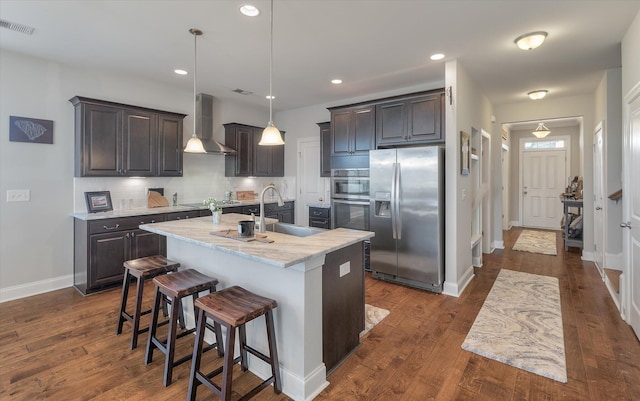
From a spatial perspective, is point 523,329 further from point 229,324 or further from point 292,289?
point 229,324

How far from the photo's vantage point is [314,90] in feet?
16.5

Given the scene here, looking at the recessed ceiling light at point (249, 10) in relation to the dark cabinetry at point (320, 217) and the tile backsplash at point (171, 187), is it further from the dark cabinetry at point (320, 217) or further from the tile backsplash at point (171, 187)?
the dark cabinetry at point (320, 217)

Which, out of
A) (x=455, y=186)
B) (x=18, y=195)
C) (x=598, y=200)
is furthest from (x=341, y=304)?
(x=598, y=200)

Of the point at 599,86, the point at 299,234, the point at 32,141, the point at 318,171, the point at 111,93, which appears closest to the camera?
the point at 299,234

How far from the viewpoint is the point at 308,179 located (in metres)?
6.32

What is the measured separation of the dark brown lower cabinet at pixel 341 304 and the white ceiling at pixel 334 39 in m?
2.09

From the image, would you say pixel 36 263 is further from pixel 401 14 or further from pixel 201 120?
pixel 401 14

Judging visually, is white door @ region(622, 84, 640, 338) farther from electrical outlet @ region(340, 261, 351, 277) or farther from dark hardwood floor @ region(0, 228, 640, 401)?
electrical outlet @ region(340, 261, 351, 277)

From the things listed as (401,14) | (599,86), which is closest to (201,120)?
(401,14)

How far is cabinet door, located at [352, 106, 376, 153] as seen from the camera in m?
4.62

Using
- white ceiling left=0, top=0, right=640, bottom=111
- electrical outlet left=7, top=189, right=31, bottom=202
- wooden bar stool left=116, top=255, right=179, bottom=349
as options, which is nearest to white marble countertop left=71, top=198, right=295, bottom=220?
electrical outlet left=7, top=189, right=31, bottom=202

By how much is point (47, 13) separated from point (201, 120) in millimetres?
2503

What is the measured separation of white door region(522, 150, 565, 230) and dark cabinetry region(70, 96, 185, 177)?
8710 millimetres

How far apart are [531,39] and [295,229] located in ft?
9.76
